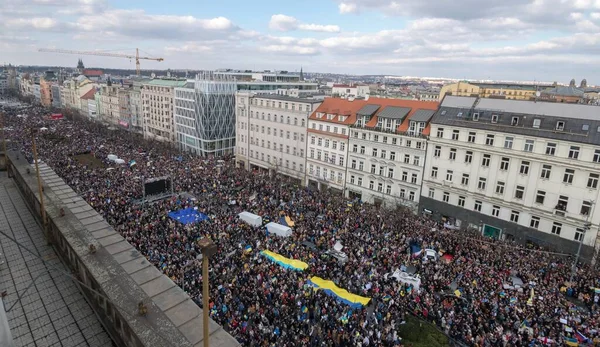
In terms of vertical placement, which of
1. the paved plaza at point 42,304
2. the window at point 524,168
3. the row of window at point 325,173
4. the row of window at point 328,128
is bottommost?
the row of window at point 325,173

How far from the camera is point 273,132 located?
63531 mm

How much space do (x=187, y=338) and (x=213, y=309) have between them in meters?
9.88

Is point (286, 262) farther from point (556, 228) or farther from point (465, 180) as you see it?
point (556, 228)

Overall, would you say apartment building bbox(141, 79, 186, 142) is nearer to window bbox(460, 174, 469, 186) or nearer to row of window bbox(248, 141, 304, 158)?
row of window bbox(248, 141, 304, 158)

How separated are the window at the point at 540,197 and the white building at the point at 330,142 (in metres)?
24.4

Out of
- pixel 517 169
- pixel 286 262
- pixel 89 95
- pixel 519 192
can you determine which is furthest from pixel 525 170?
pixel 89 95

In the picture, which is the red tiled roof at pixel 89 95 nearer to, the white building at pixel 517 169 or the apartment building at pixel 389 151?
the apartment building at pixel 389 151

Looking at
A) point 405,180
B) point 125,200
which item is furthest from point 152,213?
point 405,180

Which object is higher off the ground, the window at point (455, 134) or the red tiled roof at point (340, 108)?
the red tiled roof at point (340, 108)

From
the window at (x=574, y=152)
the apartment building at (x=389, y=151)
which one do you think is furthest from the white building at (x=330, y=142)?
the window at (x=574, y=152)

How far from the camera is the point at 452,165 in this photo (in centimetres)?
4291

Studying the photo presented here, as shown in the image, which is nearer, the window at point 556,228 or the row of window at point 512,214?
the row of window at point 512,214

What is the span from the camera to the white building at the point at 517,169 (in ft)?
113

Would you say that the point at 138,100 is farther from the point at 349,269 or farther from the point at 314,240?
the point at 349,269
